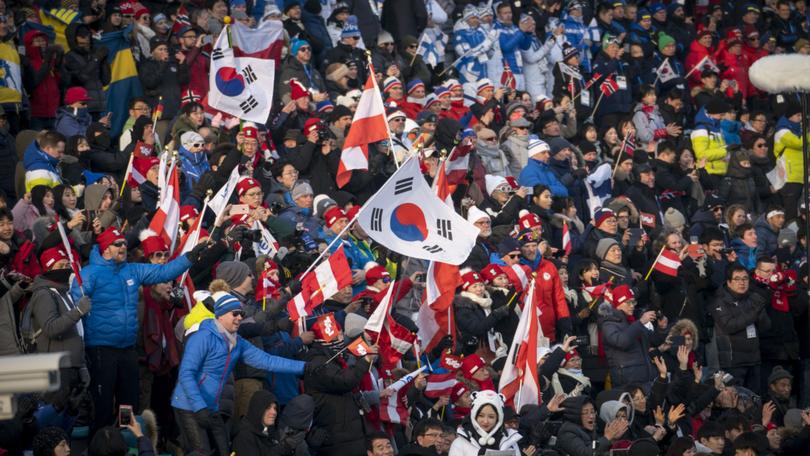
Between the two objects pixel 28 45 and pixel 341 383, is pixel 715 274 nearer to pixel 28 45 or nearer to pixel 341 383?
pixel 341 383

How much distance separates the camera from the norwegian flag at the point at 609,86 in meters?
23.9

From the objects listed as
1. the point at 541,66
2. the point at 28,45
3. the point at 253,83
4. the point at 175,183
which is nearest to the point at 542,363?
the point at 175,183

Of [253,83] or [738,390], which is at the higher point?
[253,83]

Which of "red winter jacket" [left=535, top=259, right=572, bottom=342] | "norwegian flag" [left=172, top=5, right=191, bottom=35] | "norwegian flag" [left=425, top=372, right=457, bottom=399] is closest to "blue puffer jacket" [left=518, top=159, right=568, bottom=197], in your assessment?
"red winter jacket" [left=535, top=259, right=572, bottom=342]

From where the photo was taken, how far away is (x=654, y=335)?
56.9 feet

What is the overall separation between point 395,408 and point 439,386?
710mm

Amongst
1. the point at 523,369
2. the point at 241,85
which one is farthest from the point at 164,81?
the point at 523,369

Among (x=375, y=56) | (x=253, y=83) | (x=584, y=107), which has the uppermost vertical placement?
(x=253, y=83)

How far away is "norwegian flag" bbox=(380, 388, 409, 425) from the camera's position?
14.7 metres

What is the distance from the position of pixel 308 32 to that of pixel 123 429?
33.5ft

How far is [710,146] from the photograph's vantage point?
910 inches

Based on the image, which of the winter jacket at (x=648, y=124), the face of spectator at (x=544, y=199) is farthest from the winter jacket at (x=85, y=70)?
the winter jacket at (x=648, y=124)

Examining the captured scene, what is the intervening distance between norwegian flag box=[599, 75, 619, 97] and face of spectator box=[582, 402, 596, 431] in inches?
367

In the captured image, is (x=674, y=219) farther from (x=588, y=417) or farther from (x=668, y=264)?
(x=588, y=417)
